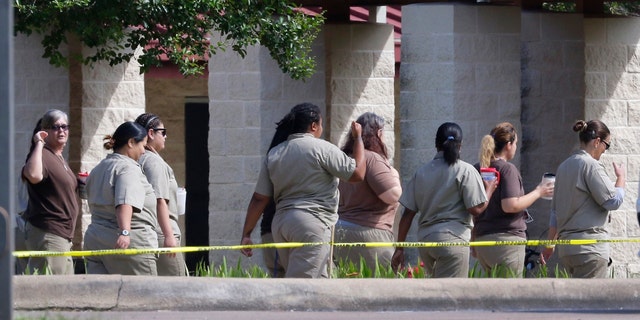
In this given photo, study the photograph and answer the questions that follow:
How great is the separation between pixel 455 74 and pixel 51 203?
12.7ft

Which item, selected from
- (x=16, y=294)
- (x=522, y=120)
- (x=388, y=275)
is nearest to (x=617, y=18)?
(x=522, y=120)

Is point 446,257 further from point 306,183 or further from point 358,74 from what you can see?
point 358,74

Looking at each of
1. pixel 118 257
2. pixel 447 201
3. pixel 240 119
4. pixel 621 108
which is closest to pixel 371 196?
pixel 447 201

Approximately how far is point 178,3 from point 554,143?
436 centimetres

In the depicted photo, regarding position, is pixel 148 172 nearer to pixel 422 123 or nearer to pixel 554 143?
pixel 422 123

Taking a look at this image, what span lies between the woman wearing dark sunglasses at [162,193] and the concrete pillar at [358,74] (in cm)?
340

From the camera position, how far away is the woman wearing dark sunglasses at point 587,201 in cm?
1145

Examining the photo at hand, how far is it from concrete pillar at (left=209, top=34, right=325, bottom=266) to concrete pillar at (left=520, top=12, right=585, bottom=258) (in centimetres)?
200

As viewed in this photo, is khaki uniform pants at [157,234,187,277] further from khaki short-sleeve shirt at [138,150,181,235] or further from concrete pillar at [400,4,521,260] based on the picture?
concrete pillar at [400,4,521,260]

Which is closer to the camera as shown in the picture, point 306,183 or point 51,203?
point 306,183

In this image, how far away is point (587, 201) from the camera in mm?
11547

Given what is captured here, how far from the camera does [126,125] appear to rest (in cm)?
1068

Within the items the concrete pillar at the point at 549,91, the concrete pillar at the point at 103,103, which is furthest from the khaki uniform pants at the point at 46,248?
the concrete pillar at the point at 549,91

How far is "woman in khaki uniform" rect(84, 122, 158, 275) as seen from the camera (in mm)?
10375
